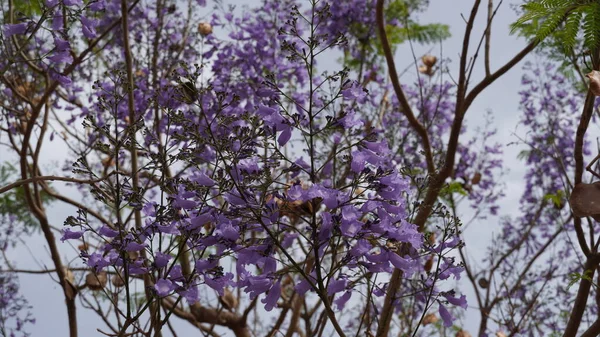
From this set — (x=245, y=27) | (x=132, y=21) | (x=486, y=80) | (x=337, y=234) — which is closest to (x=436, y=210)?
(x=337, y=234)

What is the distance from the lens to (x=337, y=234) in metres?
1.78

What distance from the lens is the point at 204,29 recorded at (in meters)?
5.60

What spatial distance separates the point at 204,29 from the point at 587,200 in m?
4.29

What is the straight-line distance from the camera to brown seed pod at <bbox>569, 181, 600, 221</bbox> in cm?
177

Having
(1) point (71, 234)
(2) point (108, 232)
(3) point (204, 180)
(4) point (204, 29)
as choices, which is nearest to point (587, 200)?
(3) point (204, 180)

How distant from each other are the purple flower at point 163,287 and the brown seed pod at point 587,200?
44.8 inches

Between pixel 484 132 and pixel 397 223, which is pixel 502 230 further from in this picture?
pixel 397 223

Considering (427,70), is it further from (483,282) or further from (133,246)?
(133,246)

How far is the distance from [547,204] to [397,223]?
5796mm

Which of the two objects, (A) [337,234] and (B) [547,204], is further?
(B) [547,204]

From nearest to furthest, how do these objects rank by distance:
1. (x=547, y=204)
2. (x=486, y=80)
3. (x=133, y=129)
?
(x=133, y=129) < (x=486, y=80) < (x=547, y=204)

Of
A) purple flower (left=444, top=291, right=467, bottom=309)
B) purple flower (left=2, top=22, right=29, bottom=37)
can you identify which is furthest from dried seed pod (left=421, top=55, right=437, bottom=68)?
purple flower (left=444, top=291, right=467, bottom=309)

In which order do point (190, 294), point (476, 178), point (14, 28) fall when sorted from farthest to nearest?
1. point (476, 178)
2. point (14, 28)
3. point (190, 294)

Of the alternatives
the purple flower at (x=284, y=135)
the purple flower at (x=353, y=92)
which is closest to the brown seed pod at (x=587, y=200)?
the purple flower at (x=353, y=92)
